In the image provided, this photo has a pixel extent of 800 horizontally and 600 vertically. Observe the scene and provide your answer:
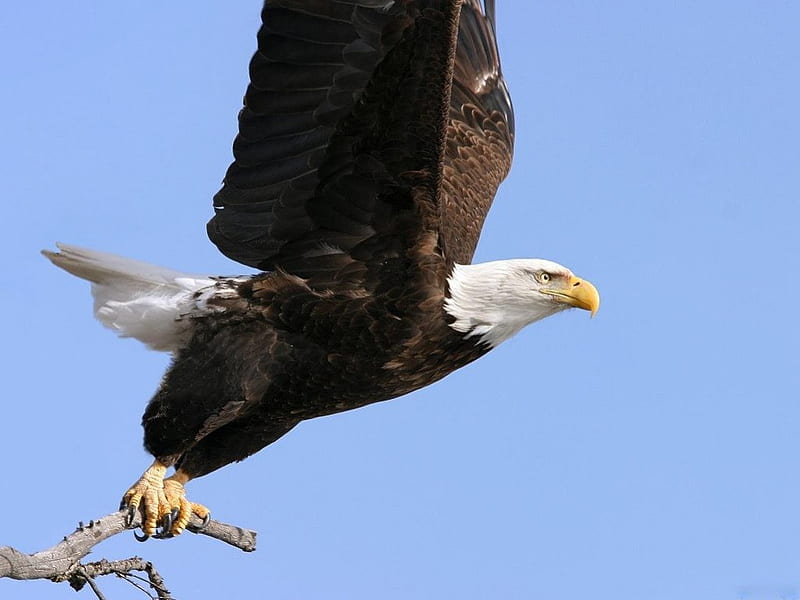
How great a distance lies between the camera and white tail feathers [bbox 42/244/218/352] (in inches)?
255

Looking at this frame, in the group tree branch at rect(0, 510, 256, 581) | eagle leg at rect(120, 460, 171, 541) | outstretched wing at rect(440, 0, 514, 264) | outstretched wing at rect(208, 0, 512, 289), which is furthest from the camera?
outstretched wing at rect(440, 0, 514, 264)

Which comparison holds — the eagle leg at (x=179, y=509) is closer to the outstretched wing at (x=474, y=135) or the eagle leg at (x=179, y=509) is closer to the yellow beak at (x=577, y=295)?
the outstretched wing at (x=474, y=135)

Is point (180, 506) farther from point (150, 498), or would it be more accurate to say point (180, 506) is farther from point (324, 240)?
point (324, 240)

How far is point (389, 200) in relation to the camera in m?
6.16

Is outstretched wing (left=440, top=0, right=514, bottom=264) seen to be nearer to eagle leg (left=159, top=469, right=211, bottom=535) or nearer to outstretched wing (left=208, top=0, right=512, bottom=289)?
outstretched wing (left=208, top=0, right=512, bottom=289)

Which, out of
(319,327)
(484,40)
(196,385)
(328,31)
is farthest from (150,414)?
(484,40)

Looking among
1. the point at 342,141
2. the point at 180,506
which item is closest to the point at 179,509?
the point at 180,506

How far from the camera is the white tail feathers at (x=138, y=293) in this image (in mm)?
6473

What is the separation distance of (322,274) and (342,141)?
1.95ft

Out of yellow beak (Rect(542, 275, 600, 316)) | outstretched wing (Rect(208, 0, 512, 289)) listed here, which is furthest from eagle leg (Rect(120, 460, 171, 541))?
Answer: yellow beak (Rect(542, 275, 600, 316))

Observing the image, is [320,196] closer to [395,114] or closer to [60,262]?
[395,114]

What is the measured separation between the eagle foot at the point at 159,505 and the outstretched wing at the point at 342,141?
106 centimetres

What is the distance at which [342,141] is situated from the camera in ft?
20.0

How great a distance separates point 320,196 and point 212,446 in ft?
4.34
